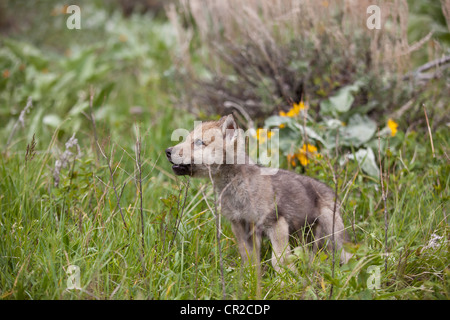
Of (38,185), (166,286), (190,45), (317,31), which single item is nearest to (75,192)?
(38,185)

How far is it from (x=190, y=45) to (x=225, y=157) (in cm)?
314

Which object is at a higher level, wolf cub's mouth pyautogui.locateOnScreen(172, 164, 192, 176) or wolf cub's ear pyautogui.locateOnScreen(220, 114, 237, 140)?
wolf cub's ear pyautogui.locateOnScreen(220, 114, 237, 140)

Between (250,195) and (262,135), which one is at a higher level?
(262,135)

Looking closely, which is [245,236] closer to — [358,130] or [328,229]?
[328,229]

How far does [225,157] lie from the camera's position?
3.05m

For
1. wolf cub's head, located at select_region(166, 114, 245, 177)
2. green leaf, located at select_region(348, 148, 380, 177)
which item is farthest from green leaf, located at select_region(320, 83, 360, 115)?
wolf cub's head, located at select_region(166, 114, 245, 177)

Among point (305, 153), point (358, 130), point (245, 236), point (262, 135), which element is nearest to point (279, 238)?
point (245, 236)

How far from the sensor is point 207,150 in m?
2.99

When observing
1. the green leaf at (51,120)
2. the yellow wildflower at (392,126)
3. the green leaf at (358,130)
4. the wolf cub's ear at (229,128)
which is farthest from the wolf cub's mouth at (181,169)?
the green leaf at (51,120)

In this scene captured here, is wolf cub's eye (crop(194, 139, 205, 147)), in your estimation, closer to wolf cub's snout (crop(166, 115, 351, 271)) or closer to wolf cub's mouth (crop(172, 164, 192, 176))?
wolf cub's snout (crop(166, 115, 351, 271))

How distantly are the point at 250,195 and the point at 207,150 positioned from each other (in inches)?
15.7

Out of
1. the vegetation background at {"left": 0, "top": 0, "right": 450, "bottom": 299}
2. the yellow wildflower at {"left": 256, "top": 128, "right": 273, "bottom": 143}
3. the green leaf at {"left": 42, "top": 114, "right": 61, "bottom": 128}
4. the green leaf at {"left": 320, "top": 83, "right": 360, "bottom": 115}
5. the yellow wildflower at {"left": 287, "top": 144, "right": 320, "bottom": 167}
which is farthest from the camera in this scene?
the green leaf at {"left": 42, "top": 114, "right": 61, "bottom": 128}

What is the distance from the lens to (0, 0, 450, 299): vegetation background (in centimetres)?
260
